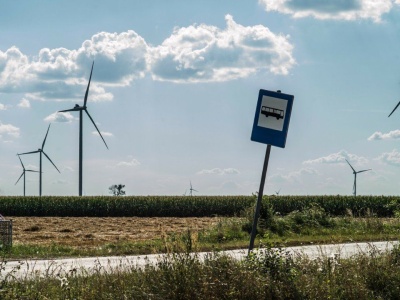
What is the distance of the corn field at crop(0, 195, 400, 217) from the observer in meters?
58.8

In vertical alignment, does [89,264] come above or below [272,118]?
below

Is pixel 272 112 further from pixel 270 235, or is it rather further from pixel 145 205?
pixel 145 205

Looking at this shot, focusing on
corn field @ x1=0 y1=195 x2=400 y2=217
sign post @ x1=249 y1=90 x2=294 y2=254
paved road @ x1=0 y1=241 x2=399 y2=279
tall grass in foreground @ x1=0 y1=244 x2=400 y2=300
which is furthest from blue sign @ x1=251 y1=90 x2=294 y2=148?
corn field @ x1=0 y1=195 x2=400 y2=217

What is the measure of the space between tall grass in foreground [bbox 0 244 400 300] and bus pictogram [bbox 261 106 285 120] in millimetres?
2547

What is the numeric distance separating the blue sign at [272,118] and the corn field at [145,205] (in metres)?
46.2

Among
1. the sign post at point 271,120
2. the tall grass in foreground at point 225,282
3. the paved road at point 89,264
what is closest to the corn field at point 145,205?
the paved road at point 89,264

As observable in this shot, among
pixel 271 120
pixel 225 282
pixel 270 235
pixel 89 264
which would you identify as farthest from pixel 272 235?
pixel 225 282

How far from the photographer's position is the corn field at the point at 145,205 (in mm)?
58812

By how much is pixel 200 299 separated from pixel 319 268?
305cm

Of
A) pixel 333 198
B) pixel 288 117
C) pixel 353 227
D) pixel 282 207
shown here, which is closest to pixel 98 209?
pixel 282 207

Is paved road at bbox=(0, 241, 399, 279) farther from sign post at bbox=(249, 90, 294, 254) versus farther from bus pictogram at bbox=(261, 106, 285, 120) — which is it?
bus pictogram at bbox=(261, 106, 285, 120)

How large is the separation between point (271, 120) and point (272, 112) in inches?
5.6

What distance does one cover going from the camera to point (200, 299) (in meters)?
9.44

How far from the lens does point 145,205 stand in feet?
193
